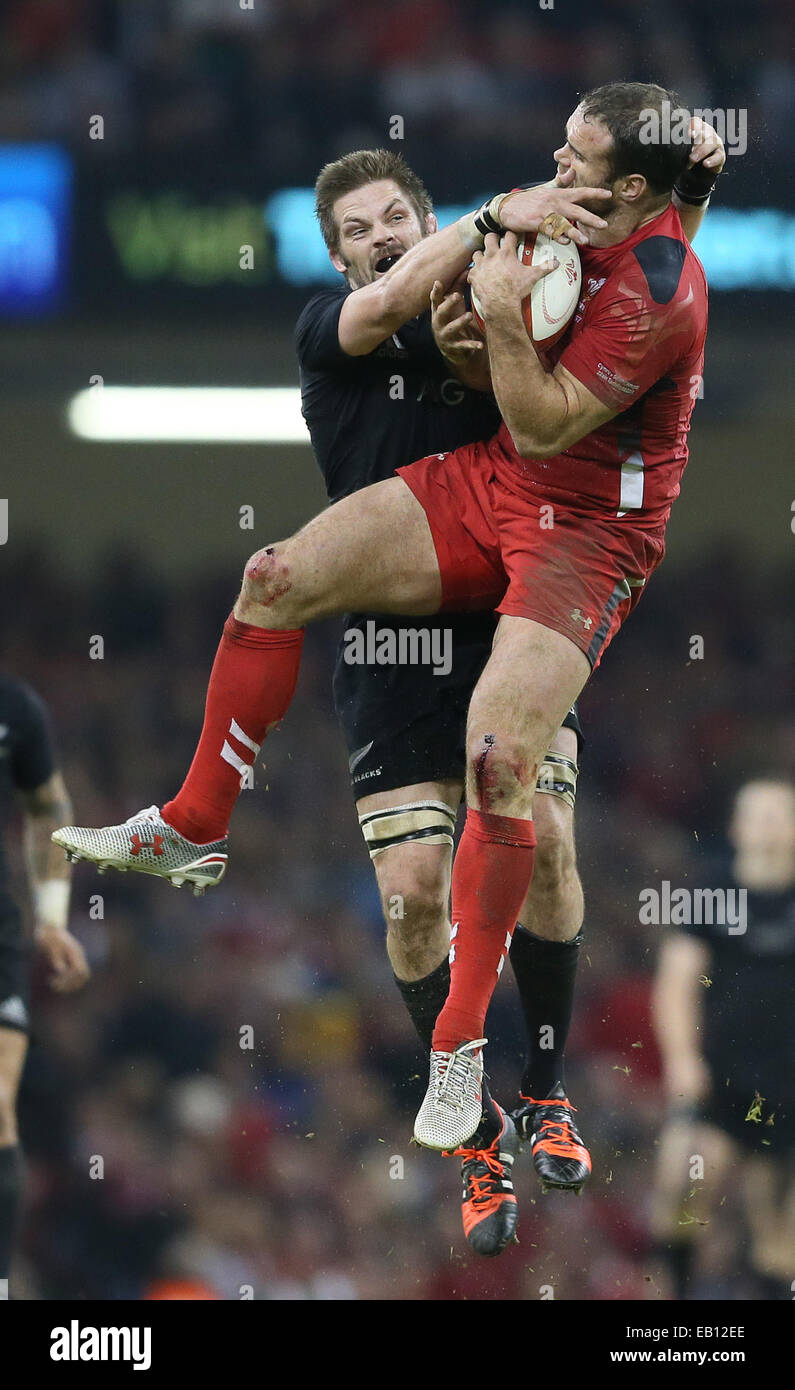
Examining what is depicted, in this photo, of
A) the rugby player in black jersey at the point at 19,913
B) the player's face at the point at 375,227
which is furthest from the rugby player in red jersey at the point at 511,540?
the rugby player in black jersey at the point at 19,913

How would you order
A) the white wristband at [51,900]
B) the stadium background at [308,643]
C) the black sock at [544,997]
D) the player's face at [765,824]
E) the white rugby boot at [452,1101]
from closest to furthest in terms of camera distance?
the white rugby boot at [452,1101] → the black sock at [544,997] → the white wristband at [51,900] → the player's face at [765,824] → the stadium background at [308,643]

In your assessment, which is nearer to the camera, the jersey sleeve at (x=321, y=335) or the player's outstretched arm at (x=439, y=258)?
the player's outstretched arm at (x=439, y=258)

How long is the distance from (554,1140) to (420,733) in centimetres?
98

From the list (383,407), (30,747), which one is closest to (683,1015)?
(30,747)

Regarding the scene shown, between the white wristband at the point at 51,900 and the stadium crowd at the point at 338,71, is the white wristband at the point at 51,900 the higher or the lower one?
the lower one

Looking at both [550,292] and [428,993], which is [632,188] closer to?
[550,292]

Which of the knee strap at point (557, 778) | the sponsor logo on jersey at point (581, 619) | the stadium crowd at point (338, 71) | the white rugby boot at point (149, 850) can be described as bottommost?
the white rugby boot at point (149, 850)

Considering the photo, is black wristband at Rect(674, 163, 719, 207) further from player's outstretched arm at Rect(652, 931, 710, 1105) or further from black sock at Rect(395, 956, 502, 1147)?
player's outstretched arm at Rect(652, 931, 710, 1105)

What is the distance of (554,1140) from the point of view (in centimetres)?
395

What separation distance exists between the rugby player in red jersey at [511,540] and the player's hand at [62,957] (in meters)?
1.46

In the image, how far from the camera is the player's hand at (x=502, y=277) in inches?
133

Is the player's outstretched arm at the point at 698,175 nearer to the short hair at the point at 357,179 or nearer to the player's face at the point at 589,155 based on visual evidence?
the player's face at the point at 589,155
